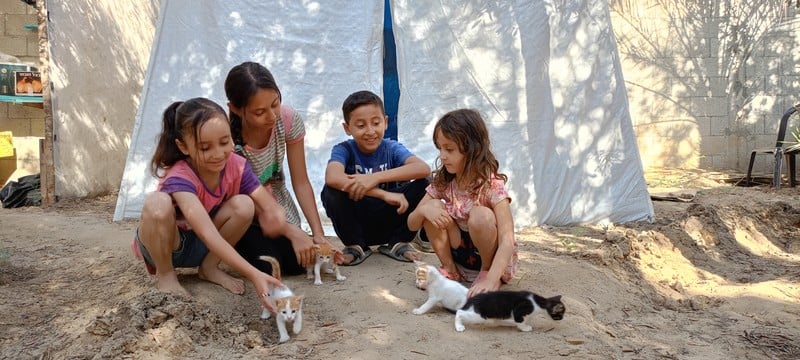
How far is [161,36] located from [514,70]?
2.53 metres

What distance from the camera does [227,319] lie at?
7.70 feet

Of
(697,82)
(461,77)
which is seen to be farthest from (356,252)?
(697,82)

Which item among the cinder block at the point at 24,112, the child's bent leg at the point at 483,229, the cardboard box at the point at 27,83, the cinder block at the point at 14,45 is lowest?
the child's bent leg at the point at 483,229

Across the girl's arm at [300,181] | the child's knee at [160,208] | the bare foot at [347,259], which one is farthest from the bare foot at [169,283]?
the bare foot at [347,259]

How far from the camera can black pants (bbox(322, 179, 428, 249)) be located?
10.1 feet

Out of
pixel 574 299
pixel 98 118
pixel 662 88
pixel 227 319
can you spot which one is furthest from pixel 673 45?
pixel 227 319

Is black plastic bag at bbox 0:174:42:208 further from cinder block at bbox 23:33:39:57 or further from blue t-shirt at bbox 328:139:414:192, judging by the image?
blue t-shirt at bbox 328:139:414:192

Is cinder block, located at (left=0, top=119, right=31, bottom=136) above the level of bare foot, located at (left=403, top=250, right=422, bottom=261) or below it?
above

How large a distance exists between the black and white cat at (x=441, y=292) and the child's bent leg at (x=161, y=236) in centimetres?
93

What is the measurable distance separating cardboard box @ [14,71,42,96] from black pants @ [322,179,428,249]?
5801 millimetres

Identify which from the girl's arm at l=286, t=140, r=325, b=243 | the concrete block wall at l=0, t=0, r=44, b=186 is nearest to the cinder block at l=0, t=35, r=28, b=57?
the concrete block wall at l=0, t=0, r=44, b=186

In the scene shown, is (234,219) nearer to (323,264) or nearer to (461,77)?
(323,264)

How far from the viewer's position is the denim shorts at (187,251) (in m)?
2.52

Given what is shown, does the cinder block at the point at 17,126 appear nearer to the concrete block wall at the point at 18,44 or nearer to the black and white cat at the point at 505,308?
the concrete block wall at the point at 18,44
